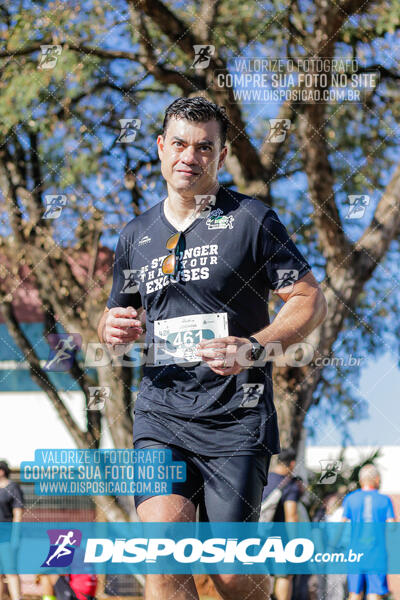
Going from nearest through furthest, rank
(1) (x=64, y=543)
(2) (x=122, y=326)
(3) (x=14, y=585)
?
1. (2) (x=122, y=326)
2. (1) (x=64, y=543)
3. (3) (x=14, y=585)

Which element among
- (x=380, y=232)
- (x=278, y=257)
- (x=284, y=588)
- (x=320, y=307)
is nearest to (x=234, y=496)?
(x=320, y=307)

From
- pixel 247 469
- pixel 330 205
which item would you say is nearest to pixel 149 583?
pixel 247 469

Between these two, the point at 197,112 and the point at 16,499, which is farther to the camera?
the point at 16,499

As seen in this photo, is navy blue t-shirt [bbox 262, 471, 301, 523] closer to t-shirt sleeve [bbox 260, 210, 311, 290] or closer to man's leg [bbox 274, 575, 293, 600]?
man's leg [bbox 274, 575, 293, 600]

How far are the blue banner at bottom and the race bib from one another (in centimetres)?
59

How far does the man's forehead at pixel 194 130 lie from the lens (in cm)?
297

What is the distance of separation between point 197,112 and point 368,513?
395cm

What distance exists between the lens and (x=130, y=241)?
310cm

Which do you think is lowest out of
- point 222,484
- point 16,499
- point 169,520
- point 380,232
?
point 16,499

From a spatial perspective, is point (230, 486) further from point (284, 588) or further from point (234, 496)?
point (284, 588)

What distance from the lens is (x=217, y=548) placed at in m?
3.09

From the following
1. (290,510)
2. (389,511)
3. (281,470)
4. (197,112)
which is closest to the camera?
(197,112)

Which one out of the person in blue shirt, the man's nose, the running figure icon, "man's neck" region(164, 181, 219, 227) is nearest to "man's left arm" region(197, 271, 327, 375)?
"man's neck" region(164, 181, 219, 227)

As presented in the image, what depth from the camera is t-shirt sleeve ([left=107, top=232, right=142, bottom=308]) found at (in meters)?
3.11
